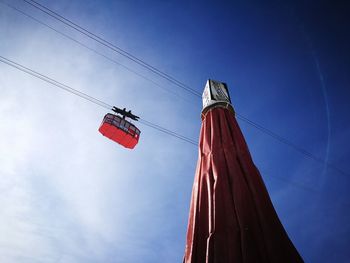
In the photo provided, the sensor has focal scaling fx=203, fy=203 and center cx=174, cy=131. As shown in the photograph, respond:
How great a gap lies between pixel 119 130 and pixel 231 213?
6663 mm

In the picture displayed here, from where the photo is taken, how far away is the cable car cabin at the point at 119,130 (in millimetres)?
7641

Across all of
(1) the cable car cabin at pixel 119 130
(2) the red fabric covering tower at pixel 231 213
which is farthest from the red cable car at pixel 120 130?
(2) the red fabric covering tower at pixel 231 213

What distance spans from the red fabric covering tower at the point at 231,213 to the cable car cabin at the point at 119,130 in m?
5.90

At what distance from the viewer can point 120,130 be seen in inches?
305

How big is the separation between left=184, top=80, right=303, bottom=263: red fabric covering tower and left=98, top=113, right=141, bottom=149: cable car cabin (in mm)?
5903

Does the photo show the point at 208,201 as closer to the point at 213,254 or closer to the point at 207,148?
the point at 213,254

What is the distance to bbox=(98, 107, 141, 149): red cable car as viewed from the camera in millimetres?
7645

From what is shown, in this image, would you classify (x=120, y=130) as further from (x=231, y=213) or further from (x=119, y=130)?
(x=231, y=213)

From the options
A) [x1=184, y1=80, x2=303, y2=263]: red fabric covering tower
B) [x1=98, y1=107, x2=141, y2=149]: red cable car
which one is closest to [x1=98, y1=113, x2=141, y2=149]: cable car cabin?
[x1=98, y1=107, x2=141, y2=149]: red cable car

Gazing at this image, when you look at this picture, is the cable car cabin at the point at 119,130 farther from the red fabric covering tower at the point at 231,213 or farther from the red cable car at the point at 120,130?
the red fabric covering tower at the point at 231,213

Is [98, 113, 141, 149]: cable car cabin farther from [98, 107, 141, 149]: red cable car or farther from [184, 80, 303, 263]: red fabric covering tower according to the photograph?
[184, 80, 303, 263]: red fabric covering tower

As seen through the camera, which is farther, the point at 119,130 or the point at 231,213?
the point at 119,130

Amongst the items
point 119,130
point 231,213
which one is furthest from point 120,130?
point 231,213

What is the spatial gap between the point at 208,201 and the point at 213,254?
0.47m
